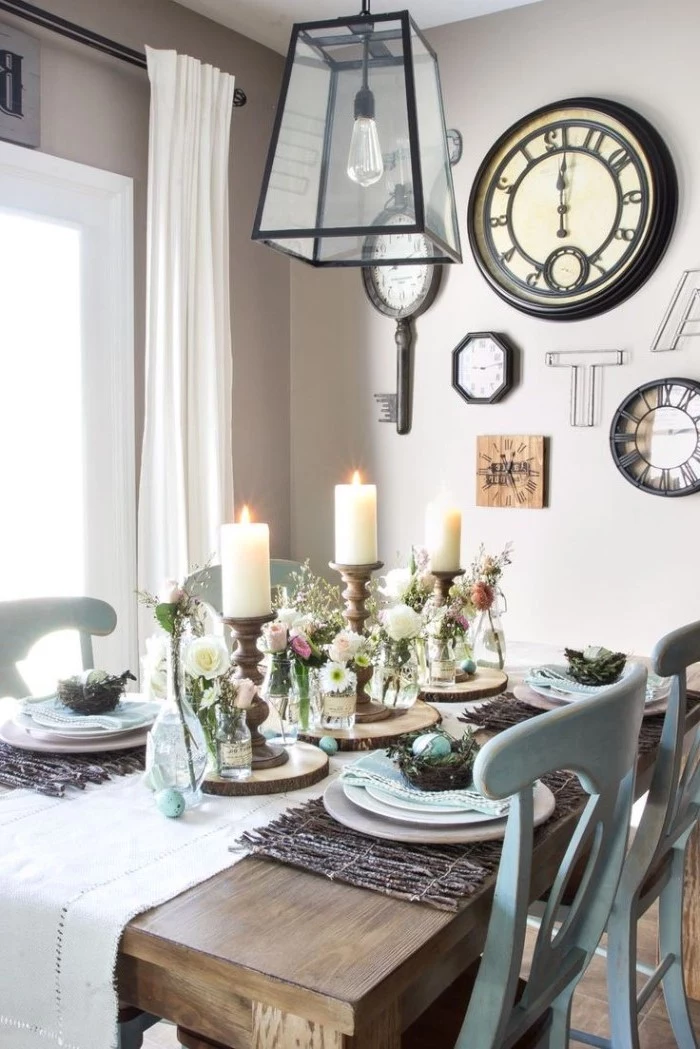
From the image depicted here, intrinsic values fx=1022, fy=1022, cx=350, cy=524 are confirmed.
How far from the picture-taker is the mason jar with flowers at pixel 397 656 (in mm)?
1823

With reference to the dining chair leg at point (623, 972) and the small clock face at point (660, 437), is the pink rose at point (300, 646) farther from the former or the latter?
the small clock face at point (660, 437)

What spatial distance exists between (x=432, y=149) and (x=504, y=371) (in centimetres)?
156

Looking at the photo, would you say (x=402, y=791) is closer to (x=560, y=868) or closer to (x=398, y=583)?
(x=560, y=868)

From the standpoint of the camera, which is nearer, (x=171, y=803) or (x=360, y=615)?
(x=171, y=803)

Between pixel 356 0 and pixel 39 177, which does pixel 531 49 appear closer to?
pixel 356 0

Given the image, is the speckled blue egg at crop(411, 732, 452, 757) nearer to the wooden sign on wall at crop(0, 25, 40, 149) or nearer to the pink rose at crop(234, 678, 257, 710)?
the pink rose at crop(234, 678, 257, 710)

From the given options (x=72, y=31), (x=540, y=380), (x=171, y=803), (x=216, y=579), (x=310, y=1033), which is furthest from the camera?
(x=540, y=380)

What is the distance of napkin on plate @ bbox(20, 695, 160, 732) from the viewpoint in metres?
1.70

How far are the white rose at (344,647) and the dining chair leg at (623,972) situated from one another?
583 mm

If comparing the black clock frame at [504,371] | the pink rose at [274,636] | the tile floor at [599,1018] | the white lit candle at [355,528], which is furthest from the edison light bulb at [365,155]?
the tile floor at [599,1018]

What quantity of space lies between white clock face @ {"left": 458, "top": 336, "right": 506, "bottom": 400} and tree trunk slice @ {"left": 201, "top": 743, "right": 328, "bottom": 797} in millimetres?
2021

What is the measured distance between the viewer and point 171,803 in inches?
54.3

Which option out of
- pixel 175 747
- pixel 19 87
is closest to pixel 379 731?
pixel 175 747

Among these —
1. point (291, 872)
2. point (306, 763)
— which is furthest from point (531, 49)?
point (291, 872)
